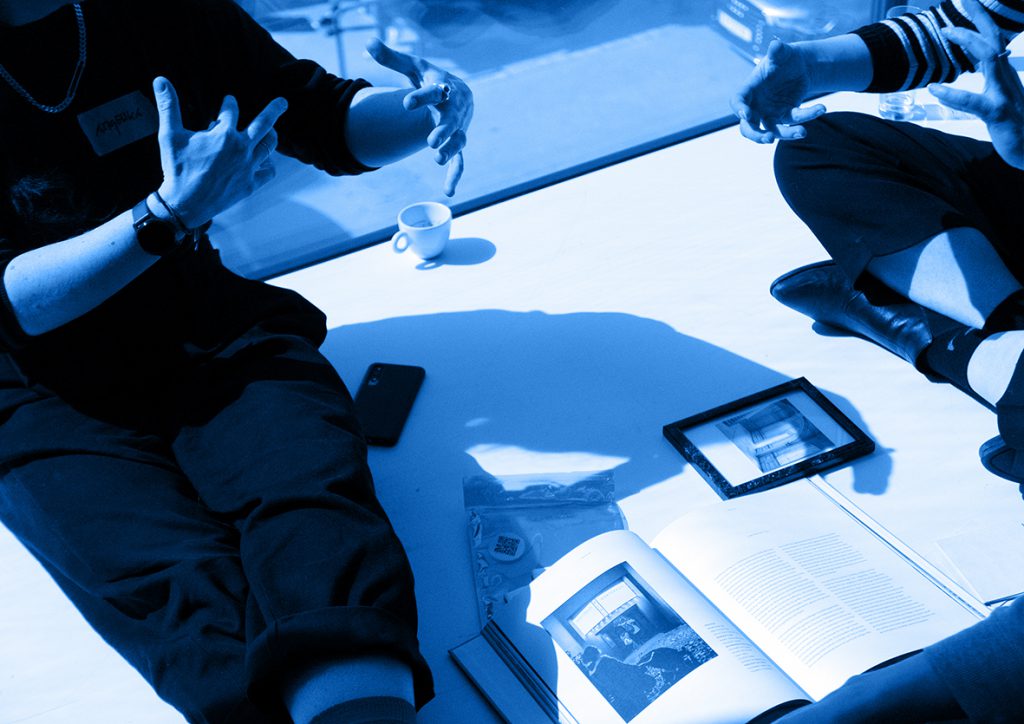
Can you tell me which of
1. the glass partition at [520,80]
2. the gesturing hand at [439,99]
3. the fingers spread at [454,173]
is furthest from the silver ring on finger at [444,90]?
the glass partition at [520,80]

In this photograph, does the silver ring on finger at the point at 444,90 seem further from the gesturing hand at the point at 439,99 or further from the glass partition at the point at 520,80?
the glass partition at the point at 520,80

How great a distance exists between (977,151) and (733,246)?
18.8 inches

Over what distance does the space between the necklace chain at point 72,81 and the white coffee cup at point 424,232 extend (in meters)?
0.78

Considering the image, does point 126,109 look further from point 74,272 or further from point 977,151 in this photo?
point 977,151

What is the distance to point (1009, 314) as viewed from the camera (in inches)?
53.4

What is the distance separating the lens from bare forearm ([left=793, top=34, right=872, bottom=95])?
1410 millimetres

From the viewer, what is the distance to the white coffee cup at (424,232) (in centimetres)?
184

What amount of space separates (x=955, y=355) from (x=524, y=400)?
25.6 inches

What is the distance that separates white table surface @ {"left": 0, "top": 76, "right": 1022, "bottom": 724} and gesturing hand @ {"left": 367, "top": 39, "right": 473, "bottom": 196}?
371mm

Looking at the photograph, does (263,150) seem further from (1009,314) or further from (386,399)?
(1009,314)

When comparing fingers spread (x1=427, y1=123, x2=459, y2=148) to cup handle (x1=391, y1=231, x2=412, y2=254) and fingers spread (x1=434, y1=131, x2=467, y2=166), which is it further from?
cup handle (x1=391, y1=231, x2=412, y2=254)

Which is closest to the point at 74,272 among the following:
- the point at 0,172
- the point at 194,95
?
the point at 0,172

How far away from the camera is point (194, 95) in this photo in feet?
4.18

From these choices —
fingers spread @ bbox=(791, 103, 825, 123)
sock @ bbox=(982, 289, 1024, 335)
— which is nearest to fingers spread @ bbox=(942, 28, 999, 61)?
fingers spread @ bbox=(791, 103, 825, 123)
